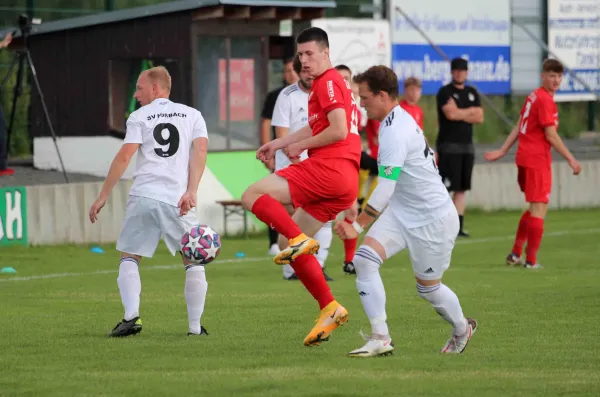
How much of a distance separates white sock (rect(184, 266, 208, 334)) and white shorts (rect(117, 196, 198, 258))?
0.68 ft

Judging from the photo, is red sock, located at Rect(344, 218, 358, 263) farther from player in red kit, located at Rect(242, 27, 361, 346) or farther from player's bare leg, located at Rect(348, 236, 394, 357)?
player's bare leg, located at Rect(348, 236, 394, 357)

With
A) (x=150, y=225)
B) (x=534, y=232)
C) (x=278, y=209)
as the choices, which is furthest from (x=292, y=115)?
(x=278, y=209)

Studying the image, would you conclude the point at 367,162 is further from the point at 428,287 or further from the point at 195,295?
the point at 428,287

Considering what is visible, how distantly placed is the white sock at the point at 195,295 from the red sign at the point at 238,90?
11.5 meters

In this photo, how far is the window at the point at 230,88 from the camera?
2125cm

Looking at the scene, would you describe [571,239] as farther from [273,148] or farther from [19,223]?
[273,148]

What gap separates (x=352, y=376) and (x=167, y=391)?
1064mm

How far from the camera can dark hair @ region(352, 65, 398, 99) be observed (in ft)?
29.0

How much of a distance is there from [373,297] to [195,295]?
1689mm

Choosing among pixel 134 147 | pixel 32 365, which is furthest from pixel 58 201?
pixel 32 365

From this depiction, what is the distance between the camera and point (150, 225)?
33.0 ft

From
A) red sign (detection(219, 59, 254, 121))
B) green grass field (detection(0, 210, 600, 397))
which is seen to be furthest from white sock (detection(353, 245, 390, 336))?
red sign (detection(219, 59, 254, 121))

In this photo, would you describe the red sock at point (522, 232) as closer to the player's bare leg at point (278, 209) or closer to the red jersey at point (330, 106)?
the red jersey at point (330, 106)

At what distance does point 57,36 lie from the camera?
22.1m
